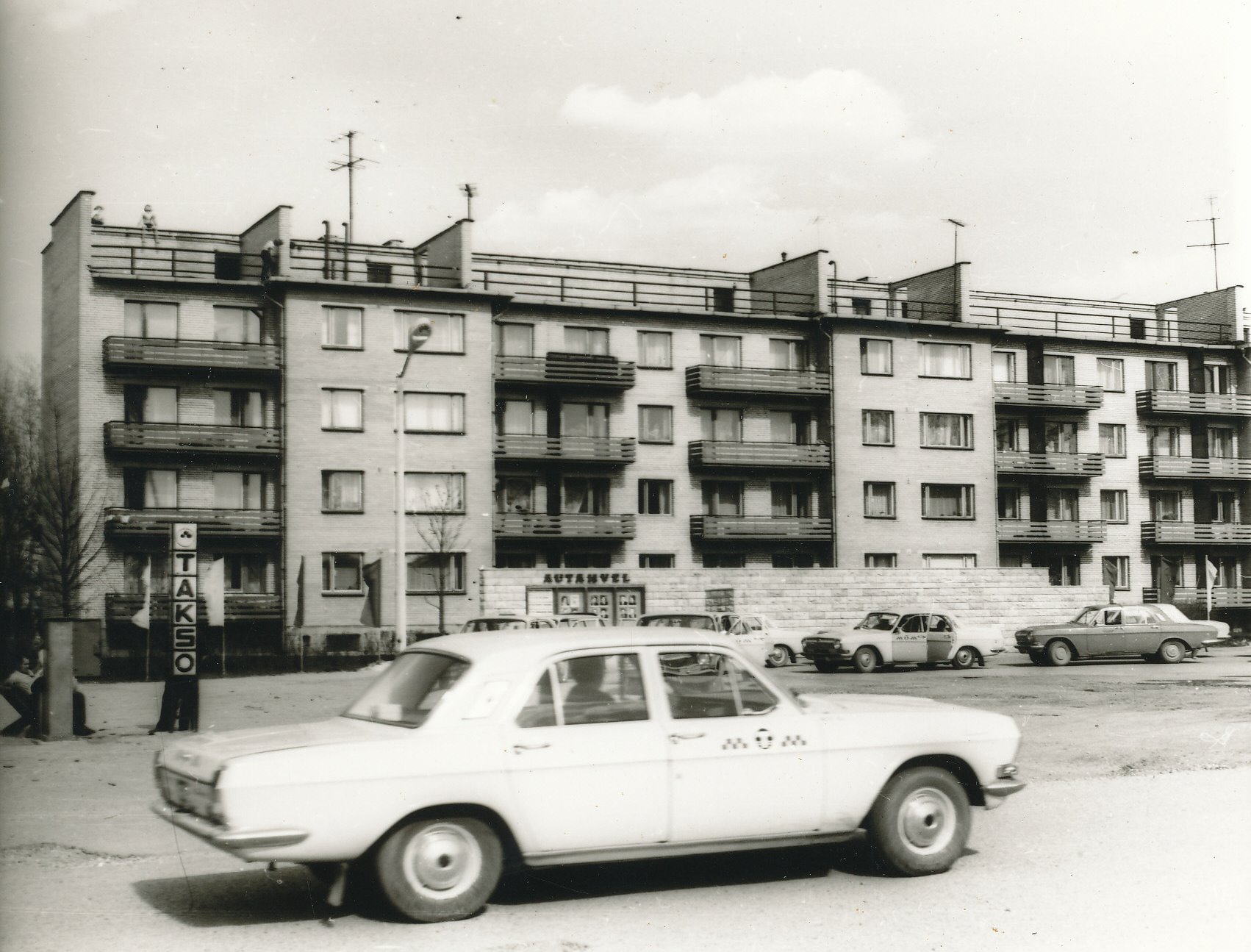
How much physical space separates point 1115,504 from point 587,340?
81.7 feet

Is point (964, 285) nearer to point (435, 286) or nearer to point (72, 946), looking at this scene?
point (435, 286)

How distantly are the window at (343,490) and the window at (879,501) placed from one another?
19625 mm

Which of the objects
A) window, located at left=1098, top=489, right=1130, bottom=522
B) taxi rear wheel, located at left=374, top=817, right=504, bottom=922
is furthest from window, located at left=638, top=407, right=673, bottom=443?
taxi rear wheel, located at left=374, top=817, right=504, bottom=922

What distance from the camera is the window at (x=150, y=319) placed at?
4456cm

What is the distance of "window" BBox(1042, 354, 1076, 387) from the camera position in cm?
5766

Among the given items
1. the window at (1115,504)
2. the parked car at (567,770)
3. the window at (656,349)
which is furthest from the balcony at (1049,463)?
the parked car at (567,770)

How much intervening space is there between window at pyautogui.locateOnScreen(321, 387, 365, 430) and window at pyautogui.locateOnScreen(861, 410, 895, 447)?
19.6 meters

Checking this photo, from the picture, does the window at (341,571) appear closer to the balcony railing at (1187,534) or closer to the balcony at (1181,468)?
the balcony railing at (1187,534)

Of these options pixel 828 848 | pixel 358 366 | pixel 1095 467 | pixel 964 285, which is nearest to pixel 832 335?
pixel 964 285

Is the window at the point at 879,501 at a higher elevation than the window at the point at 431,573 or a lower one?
higher

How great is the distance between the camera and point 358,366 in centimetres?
4644

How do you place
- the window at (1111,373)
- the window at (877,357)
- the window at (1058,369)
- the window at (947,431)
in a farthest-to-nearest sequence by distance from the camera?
1. the window at (1111,373)
2. the window at (1058,369)
3. the window at (947,431)
4. the window at (877,357)

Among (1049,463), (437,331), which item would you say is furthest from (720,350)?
(1049,463)

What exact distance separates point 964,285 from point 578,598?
870 inches
